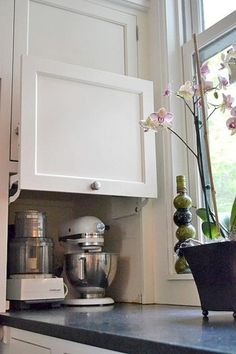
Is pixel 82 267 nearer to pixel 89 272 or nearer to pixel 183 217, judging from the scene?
pixel 89 272

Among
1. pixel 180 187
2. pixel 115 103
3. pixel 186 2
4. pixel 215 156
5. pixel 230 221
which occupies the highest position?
pixel 186 2

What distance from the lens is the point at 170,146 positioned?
6.61 ft

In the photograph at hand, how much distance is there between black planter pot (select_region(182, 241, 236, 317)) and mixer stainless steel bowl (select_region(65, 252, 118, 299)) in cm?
68

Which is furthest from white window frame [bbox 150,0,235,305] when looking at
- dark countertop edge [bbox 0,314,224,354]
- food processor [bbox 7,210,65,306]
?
dark countertop edge [bbox 0,314,224,354]

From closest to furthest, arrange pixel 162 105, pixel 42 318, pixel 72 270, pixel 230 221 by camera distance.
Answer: pixel 230 221, pixel 42 318, pixel 72 270, pixel 162 105

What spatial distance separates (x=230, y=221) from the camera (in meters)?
1.32

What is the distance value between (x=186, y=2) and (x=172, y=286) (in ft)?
4.02

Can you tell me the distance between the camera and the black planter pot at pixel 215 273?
1193 mm

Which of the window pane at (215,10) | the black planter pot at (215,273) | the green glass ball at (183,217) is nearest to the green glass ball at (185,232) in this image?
the green glass ball at (183,217)

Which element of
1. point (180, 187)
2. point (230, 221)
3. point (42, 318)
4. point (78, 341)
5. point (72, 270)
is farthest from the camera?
point (72, 270)

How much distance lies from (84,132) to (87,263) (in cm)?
51

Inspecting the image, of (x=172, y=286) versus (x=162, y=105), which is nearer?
(x=172, y=286)

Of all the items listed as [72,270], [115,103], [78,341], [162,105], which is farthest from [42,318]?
[162,105]

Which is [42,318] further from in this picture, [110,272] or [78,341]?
[110,272]
